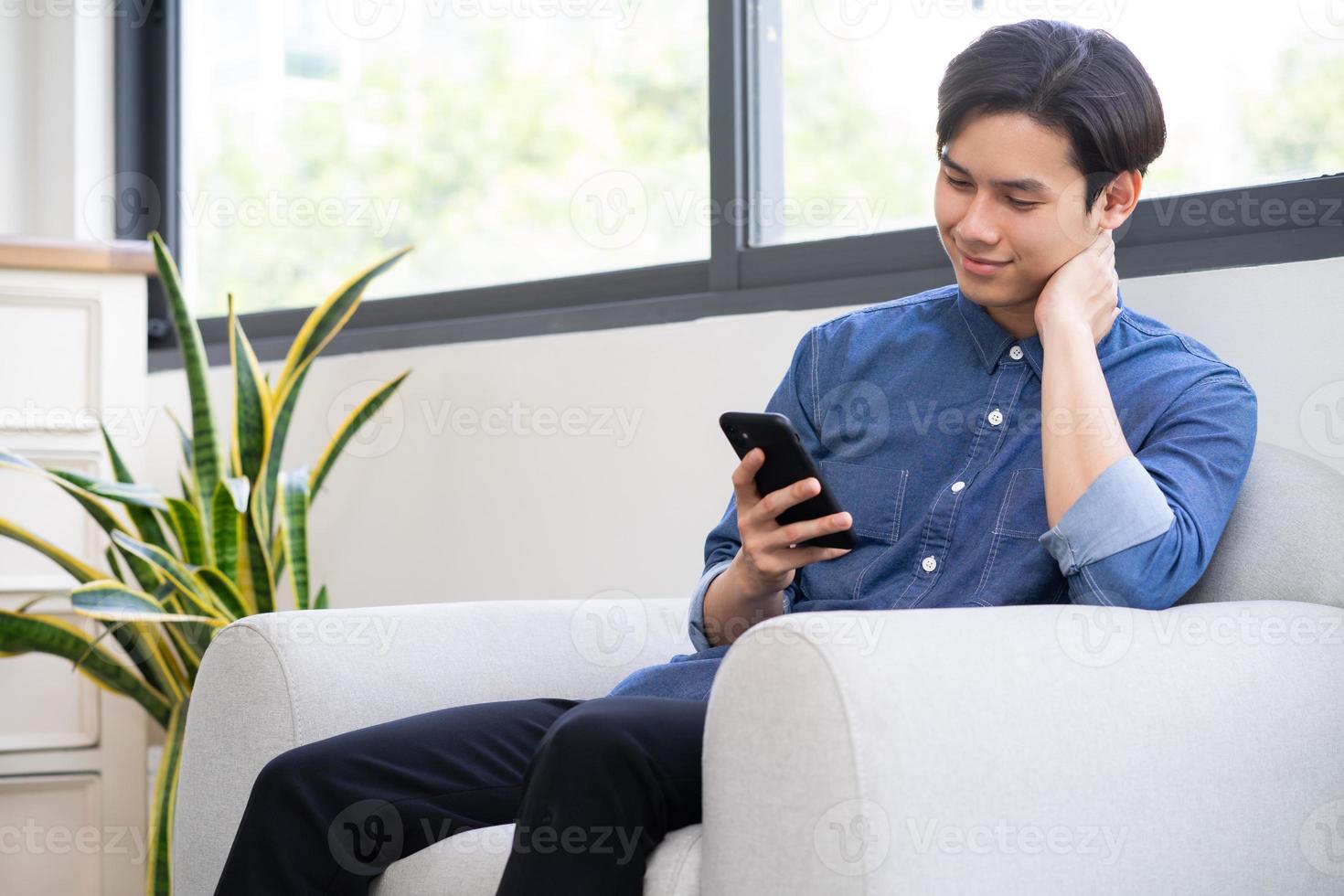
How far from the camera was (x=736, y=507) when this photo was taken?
1.50 meters

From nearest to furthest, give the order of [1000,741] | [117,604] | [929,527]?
[1000,741] → [929,527] → [117,604]

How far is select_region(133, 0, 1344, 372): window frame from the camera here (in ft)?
5.91

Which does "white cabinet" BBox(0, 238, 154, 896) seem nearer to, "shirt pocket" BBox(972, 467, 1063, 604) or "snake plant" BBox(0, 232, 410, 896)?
"snake plant" BBox(0, 232, 410, 896)

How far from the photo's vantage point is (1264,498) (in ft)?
4.50

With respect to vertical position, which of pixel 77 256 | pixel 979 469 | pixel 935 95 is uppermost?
pixel 935 95

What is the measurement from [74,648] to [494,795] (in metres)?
1.19

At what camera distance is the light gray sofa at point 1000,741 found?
0.95 m

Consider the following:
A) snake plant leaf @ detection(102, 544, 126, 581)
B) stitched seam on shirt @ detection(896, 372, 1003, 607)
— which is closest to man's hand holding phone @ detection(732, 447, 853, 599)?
stitched seam on shirt @ detection(896, 372, 1003, 607)

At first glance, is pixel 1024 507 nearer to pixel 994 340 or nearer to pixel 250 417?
pixel 994 340

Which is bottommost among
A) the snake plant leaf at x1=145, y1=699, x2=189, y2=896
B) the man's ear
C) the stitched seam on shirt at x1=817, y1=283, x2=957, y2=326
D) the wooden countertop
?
the snake plant leaf at x1=145, y1=699, x2=189, y2=896

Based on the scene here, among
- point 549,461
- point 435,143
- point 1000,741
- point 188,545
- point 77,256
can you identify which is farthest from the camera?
point 435,143

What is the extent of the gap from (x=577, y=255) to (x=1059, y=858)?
6.40 ft

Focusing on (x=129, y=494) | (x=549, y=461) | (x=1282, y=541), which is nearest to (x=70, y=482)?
(x=129, y=494)

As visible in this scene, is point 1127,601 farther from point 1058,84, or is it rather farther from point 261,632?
point 261,632
